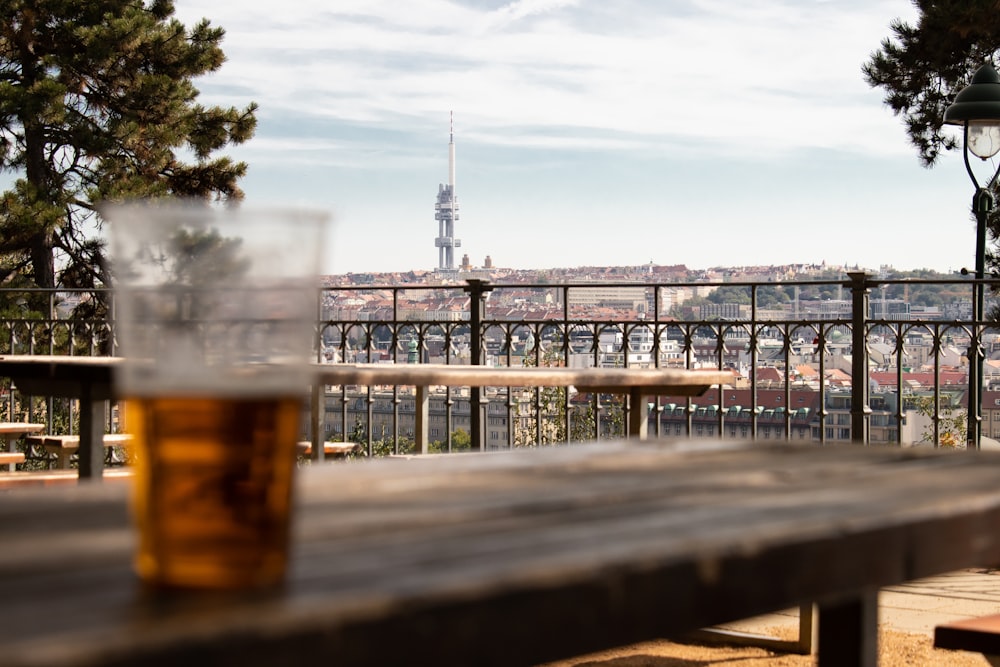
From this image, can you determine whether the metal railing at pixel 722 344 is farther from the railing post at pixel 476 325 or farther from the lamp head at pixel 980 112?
the lamp head at pixel 980 112

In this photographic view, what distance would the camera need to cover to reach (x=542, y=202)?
81688 millimetres

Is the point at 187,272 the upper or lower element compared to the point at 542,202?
lower

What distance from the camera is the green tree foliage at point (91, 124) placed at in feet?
57.7

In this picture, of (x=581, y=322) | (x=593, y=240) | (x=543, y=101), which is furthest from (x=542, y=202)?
(x=581, y=322)

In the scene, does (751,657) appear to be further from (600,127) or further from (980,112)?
(600,127)

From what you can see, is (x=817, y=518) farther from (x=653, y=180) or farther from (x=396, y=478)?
(x=653, y=180)

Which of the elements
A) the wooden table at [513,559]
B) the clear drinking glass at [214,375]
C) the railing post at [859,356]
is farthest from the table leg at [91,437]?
the railing post at [859,356]

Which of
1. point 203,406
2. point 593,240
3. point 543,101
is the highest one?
point 543,101

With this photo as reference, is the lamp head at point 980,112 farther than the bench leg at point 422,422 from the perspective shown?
Yes

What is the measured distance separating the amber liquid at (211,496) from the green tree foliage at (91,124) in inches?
694

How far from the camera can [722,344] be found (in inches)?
264

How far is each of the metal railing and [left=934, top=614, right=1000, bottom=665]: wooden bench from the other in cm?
383

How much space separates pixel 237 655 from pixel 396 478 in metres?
0.55

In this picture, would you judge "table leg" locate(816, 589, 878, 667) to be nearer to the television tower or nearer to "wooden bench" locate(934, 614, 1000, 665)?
"wooden bench" locate(934, 614, 1000, 665)
